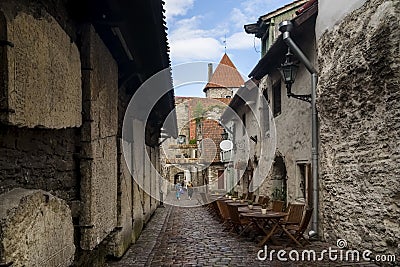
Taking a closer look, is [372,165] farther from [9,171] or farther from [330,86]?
[9,171]

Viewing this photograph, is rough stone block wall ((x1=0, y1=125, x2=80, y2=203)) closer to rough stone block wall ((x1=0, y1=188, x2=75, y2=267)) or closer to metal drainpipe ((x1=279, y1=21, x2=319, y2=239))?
rough stone block wall ((x1=0, y1=188, x2=75, y2=267))

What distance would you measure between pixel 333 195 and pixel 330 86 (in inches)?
79.5

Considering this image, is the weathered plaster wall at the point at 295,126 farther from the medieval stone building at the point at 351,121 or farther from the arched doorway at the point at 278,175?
the arched doorway at the point at 278,175

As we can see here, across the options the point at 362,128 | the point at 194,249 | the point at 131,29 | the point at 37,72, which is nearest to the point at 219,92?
the point at 194,249

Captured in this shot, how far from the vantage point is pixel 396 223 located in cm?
611

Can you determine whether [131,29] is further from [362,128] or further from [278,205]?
[278,205]

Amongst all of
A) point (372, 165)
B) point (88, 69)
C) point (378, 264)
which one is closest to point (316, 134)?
point (372, 165)

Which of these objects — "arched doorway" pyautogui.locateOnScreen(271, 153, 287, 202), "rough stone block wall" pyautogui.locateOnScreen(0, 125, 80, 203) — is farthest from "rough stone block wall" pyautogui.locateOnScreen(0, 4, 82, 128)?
"arched doorway" pyautogui.locateOnScreen(271, 153, 287, 202)

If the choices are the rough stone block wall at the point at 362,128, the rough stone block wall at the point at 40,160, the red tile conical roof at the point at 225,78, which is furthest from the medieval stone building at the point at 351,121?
the red tile conical roof at the point at 225,78

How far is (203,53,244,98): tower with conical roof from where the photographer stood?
46.4m

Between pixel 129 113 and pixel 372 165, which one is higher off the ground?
pixel 129 113

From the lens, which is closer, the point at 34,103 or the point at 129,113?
the point at 34,103

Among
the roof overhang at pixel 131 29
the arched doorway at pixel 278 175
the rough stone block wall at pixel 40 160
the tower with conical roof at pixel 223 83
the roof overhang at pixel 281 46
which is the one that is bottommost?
the arched doorway at pixel 278 175

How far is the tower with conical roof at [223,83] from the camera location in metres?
46.4
